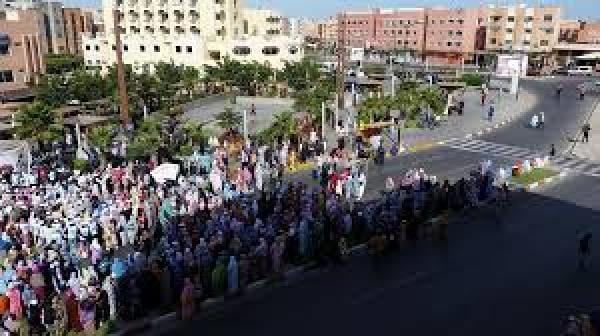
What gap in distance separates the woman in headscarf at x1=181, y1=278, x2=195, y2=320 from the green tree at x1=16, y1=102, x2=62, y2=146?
1928 cm

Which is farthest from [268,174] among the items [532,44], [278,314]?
[532,44]

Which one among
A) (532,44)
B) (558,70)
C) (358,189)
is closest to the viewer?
(358,189)

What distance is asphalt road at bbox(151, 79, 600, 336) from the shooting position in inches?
588

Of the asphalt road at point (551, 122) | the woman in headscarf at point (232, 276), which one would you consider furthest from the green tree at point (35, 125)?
the asphalt road at point (551, 122)

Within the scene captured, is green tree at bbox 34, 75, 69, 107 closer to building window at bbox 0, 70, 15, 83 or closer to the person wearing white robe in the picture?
building window at bbox 0, 70, 15, 83

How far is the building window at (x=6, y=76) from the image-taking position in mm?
60125

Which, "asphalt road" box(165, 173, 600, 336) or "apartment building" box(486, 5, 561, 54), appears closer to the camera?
"asphalt road" box(165, 173, 600, 336)

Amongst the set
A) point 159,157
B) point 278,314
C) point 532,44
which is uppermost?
point 532,44

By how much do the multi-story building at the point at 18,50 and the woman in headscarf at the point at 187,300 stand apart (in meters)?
53.1

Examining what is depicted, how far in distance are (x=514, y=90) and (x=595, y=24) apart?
72.2 m

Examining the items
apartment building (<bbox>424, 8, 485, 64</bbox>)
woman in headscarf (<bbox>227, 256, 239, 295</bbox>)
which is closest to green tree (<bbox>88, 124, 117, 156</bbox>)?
woman in headscarf (<bbox>227, 256, 239, 295</bbox>)

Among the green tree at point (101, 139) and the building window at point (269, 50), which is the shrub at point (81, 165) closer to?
the green tree at point (101, 139)

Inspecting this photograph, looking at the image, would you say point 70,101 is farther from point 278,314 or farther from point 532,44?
point 532,44

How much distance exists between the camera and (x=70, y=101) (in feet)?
175
